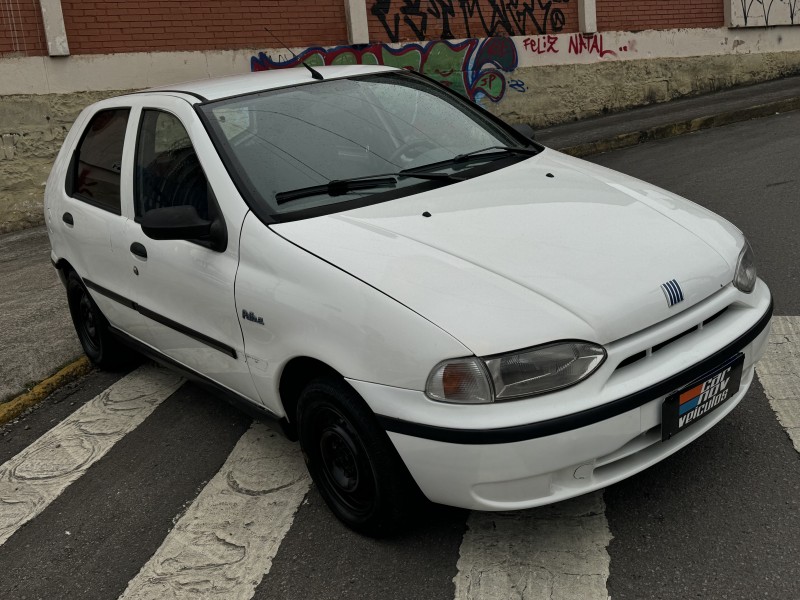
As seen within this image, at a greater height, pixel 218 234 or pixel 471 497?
pixel 218 234

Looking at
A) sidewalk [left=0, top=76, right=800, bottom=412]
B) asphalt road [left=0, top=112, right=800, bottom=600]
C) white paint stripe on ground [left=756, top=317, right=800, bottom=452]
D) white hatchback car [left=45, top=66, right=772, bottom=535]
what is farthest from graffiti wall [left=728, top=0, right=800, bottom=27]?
asphalt road [left=0, top=112, right=800, bottom=600]

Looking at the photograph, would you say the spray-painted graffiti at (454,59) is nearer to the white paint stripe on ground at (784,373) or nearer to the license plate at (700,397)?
the white paint stripe on ground at (784,373)

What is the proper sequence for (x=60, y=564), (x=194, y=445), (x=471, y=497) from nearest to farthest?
(x=471, y=497), (x=60, y=564), (x=194, y=445)

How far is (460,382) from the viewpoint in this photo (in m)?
2.84

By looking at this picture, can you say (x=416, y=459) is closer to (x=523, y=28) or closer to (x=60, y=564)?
(x=60, y=564)

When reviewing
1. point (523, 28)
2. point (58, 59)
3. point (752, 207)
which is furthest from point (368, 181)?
point (523, 28)

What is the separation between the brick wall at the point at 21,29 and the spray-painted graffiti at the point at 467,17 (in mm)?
4781

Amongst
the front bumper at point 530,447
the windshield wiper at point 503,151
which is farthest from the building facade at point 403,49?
the front bumper at point 530,447

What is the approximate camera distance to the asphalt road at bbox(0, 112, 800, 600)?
3.01m

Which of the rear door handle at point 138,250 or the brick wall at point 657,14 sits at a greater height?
the brick wall at point 657,14

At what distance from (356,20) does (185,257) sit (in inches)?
381

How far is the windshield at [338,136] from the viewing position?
378 centimetres

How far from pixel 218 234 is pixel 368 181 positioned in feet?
2.24

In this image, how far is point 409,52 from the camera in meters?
13.3
